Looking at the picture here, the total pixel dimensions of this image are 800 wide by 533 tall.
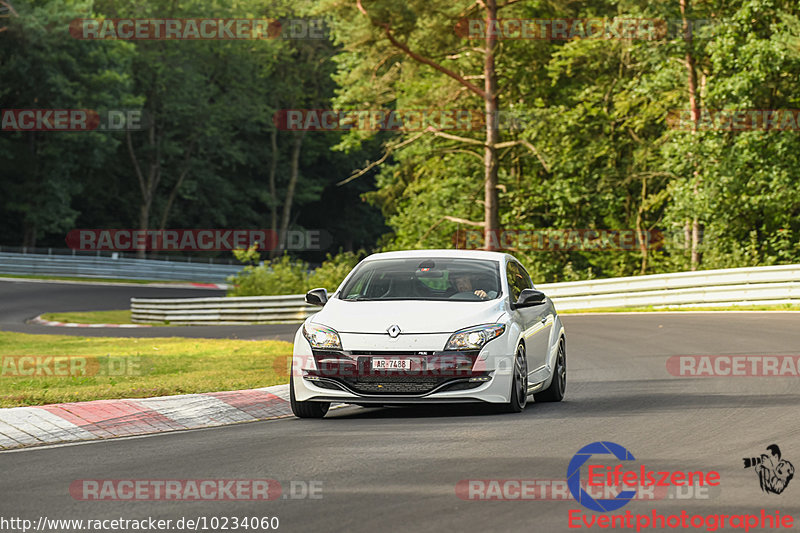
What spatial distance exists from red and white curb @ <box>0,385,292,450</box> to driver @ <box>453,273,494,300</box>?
2.18 meters

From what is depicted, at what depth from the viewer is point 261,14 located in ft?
272

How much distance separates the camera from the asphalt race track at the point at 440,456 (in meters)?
6.72

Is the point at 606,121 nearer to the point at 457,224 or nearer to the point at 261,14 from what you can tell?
the point at 457,224

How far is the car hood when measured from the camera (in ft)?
35.9

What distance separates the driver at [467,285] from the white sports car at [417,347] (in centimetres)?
1

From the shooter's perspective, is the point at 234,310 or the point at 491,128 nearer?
the point at 234,310

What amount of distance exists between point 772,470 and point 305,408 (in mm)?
4933

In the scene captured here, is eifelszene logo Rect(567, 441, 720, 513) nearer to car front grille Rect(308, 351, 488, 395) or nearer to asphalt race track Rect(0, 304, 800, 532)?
asphalt race track Rect(0, 304, 800, 532)

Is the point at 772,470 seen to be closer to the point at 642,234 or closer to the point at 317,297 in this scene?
the point at 317,297

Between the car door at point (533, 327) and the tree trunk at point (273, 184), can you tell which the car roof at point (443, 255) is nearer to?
the car door at point (533, 327)

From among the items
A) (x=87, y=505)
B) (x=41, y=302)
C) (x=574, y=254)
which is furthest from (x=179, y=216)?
(x=87, y=505)

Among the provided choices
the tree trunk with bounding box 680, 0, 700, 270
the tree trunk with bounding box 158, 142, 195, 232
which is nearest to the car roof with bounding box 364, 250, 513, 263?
the tree trunk with bounding box 680, 0, 700, 270

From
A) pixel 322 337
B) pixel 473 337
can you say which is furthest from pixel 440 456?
pixel 322 337

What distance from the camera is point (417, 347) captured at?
426 inches
